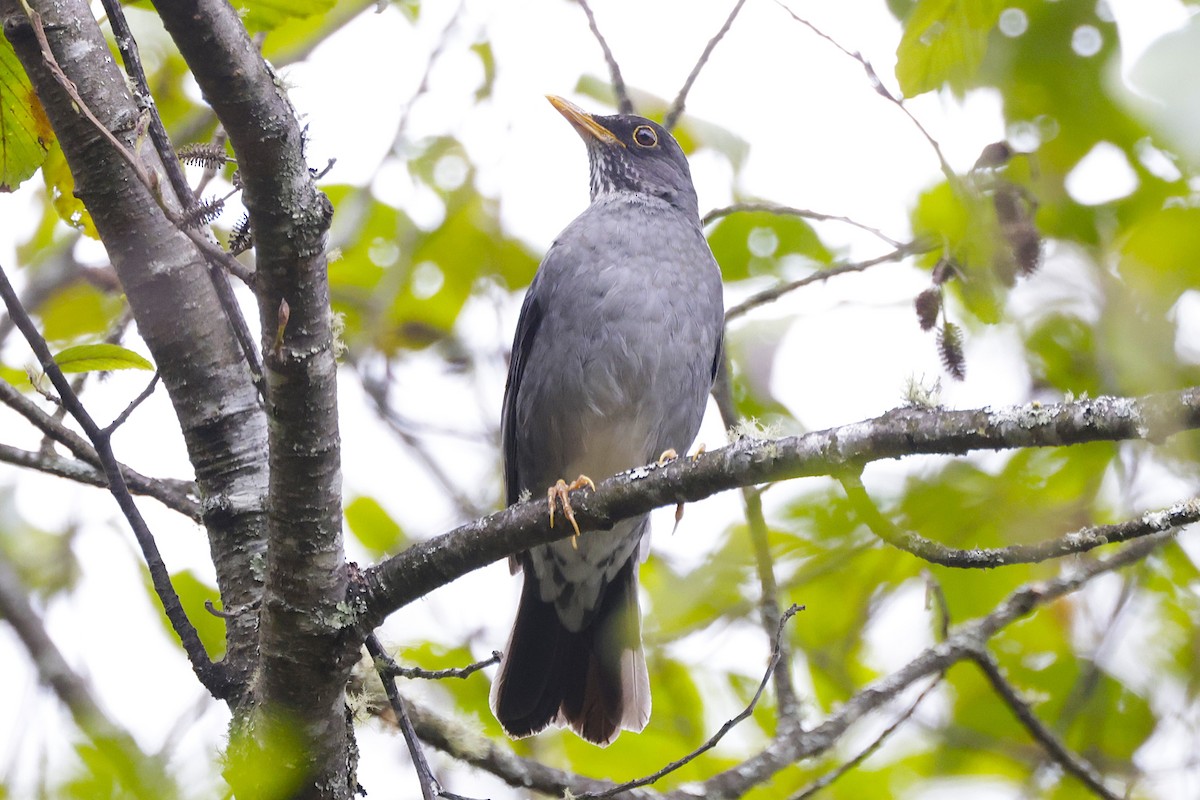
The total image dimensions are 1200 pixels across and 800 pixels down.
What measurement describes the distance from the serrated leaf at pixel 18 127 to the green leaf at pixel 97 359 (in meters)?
0.60

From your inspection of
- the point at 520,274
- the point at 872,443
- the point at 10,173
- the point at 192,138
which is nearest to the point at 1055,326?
the point at 872,443

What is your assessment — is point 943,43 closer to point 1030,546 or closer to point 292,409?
point 1030,546

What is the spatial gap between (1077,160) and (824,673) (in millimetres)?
3094

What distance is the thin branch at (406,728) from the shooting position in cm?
304

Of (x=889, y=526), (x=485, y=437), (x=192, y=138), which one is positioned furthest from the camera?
(x=485, y=437)

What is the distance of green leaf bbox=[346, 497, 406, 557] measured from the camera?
16.8 ft

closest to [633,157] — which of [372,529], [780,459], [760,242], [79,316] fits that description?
[760,242]

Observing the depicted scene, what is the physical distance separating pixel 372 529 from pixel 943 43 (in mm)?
3407

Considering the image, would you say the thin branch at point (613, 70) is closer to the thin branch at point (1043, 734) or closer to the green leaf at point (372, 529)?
the green leaf at point (372, 529)

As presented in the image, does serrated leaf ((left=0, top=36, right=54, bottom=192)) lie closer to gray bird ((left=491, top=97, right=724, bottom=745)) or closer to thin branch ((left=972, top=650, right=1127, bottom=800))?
gray bird ((left=491, top=97, right=724, bottom=745))

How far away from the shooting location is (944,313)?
3.68 meters

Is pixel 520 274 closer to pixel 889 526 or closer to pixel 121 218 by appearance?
pixel 121 218

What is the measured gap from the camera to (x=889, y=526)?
272 cm

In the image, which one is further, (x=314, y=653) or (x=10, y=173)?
(x=10, y=173)
